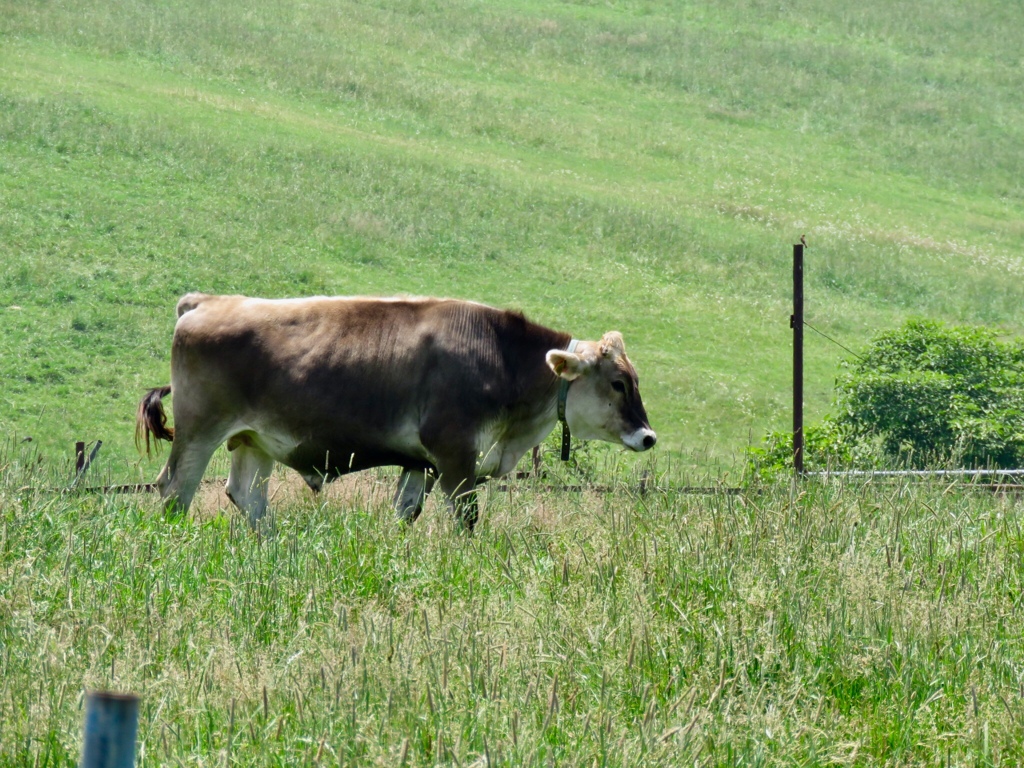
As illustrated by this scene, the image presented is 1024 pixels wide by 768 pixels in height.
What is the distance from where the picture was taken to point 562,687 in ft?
15.2

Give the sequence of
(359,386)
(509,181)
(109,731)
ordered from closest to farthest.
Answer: (109,731) → (359,386) → (509,181)

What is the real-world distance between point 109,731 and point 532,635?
2840mm

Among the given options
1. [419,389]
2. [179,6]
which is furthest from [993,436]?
[179,6]

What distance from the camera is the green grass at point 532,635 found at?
4199 millimetres

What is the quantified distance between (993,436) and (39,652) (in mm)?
14588

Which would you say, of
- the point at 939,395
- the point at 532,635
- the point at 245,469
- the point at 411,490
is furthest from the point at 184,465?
the point at 939,395

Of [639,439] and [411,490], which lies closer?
[411,490]

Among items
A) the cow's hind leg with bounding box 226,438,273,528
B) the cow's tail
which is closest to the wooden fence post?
the cow's hind leg with bounding box 226,438,273,528

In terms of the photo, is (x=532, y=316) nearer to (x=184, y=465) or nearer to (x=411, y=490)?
(x=411, y=490)

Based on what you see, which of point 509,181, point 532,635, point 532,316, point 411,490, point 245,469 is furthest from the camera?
point 509,181

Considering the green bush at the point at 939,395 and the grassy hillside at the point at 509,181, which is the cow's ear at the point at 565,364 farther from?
the green bush at the point at 939,395

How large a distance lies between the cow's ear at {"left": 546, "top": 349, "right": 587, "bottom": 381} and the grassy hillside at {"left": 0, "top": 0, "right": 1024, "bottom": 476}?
15.9 ft

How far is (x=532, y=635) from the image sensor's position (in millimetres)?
5008

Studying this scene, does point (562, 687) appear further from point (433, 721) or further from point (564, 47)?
point (564, 47)
